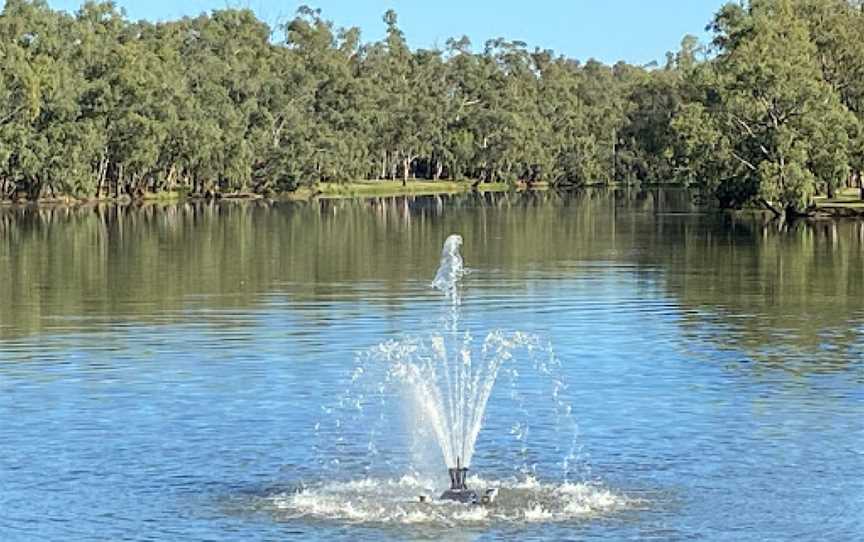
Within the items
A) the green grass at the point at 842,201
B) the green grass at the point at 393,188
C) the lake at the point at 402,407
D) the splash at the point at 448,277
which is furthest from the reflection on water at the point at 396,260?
the green grass at the point at 393,188

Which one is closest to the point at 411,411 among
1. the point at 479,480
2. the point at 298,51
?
the point at 479,480

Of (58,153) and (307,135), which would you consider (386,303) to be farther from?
(307,135)

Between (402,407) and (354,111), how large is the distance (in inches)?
5202

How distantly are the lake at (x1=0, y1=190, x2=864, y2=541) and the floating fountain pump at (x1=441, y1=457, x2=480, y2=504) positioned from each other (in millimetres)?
256

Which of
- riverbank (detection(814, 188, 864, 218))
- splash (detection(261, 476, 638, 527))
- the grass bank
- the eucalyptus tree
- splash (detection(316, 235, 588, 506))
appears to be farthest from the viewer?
the grass bank

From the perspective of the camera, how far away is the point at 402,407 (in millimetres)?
26500

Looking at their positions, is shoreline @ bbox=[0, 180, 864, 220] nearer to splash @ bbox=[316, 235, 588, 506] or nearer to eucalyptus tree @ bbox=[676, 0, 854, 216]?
eucalyptus tree @ bbox=[676, 0, 854, 216]

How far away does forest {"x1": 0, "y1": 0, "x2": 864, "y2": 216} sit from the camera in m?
91.9

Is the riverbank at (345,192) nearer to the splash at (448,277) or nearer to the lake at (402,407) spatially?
the lake at (402,407)

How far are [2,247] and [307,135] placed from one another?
80.4 metres

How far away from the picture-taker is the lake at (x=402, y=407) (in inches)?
734

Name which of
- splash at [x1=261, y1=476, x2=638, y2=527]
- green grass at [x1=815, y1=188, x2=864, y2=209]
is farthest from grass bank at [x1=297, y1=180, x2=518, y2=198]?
splash at [x1=261, y1=476, x2=638, y2=527]

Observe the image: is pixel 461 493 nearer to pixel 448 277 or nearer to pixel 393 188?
pixel 448 277

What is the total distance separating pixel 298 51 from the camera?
17112 centimetres
